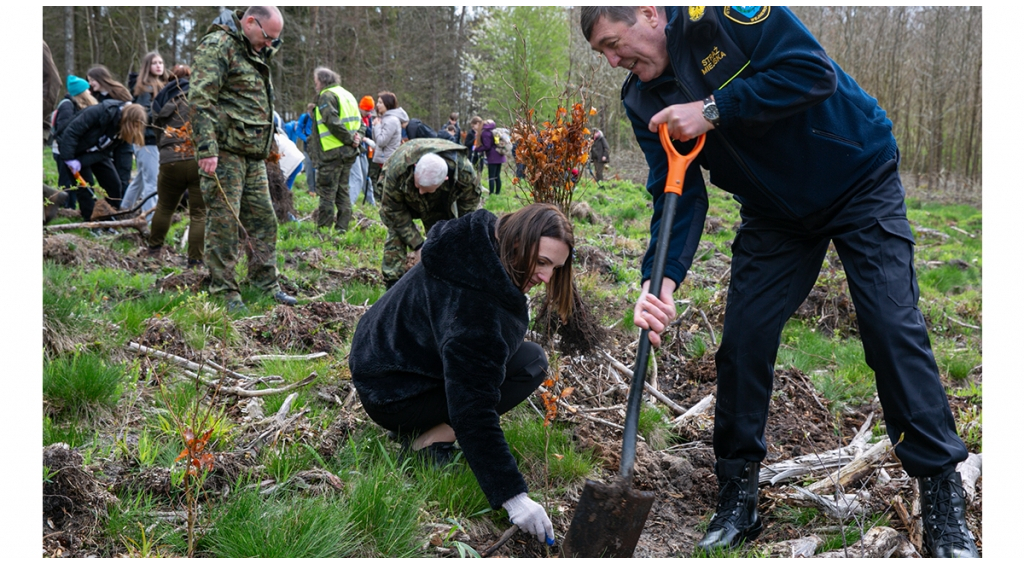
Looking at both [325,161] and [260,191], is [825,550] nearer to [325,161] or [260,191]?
[260,191]

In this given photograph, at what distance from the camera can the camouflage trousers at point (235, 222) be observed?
4898 mm

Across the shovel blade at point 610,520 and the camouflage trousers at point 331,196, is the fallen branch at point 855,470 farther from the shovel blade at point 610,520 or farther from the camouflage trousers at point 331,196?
the camouflage trousers at point 331,196

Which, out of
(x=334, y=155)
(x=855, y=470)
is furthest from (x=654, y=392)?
(x=334, y=155)

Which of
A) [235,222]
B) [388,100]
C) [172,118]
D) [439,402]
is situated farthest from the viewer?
[388,100]

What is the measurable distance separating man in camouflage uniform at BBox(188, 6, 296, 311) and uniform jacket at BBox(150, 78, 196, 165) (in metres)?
0.65

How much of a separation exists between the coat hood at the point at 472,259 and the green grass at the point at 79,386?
1731mm

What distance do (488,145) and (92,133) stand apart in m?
8.22

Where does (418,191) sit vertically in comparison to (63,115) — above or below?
below

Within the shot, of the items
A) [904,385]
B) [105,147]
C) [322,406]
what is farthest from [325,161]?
[904,385]

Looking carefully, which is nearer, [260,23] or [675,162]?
[675,162]

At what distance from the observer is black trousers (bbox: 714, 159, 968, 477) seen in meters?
2.29

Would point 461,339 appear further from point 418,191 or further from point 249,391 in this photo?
point 418,191

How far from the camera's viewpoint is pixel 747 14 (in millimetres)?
2391

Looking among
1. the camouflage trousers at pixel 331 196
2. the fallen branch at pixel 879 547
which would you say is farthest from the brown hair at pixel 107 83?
the fallen branch at pixel 879 547
